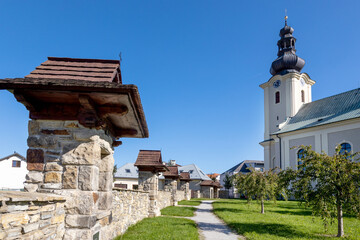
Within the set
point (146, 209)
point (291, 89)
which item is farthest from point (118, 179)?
point (146, 209)

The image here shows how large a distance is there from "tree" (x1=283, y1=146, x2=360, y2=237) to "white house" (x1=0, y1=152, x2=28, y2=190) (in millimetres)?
34068

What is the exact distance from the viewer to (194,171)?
50.4m

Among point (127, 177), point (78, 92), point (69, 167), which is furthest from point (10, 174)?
point (78, 92)

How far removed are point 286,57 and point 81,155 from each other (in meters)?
39.3

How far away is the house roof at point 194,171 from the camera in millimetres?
48969

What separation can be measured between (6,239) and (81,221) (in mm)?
1317

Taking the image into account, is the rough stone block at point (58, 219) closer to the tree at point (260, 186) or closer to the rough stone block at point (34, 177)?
the rough stone block at point (34, 177)

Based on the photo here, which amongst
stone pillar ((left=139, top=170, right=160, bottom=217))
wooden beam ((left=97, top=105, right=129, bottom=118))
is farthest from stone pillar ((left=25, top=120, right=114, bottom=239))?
stone pillar ((left=139, top=170, right=160, bottom=217))

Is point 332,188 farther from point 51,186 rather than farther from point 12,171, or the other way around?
point 12,171

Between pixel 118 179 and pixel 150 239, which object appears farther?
pixel 118 179

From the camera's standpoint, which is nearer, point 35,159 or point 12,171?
point 35,159

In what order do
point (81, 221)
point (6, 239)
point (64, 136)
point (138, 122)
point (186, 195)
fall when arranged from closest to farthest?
point (6, 239), point (81, 221), point (64, 136), point (138, 122), point (186, 195)

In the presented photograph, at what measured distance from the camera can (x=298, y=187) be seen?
10500mm

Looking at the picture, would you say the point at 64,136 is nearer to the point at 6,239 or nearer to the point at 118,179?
the point at 6,239
